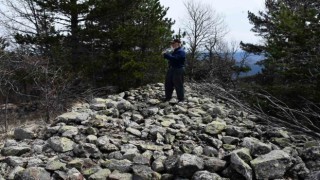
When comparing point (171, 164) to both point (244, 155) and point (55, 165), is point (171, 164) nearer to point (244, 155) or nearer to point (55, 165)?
point (244, 155)

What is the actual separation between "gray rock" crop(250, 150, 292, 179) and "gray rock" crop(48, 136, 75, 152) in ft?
10.00

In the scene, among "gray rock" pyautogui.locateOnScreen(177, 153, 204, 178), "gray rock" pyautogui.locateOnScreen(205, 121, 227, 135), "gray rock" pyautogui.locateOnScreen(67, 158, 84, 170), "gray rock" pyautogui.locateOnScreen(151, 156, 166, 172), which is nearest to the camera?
"gray rock" pyautogui.locateOnScreen(177, 153, 204, 178)

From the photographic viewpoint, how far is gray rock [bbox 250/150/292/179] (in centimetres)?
496

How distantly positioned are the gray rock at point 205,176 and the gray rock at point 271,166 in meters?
0.52

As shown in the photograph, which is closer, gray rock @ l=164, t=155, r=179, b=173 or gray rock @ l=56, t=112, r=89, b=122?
gray rock @ l=164, t=155, r=179, b=173

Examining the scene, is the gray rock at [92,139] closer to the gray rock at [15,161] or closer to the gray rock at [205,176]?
the gray rock at [15,161]

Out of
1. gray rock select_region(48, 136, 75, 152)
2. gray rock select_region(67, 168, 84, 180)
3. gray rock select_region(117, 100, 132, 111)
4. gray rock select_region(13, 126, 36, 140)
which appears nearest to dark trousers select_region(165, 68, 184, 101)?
gray rock select_region(117, 100, 132, 111)

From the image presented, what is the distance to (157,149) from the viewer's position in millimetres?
6297

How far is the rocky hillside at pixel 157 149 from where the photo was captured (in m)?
5.21

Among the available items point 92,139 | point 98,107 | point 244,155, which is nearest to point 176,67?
point 98,107

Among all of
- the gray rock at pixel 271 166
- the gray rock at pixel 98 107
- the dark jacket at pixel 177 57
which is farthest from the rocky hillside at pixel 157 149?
the dark jacket at pixel 177 57

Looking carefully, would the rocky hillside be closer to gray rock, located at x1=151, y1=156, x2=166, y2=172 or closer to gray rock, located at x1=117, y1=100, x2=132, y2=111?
gray rock, located at x1=151, y1=156, x2=166, y2=172

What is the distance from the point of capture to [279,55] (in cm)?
1162

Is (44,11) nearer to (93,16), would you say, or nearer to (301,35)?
(93,16)
